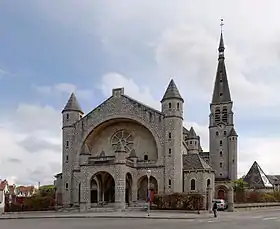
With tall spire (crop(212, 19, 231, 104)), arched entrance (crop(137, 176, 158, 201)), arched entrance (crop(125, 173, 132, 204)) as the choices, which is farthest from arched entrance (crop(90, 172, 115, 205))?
tall spire (crop(212, 19, 231, 104))

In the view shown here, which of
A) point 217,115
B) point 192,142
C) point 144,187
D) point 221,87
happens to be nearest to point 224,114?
point 217,115

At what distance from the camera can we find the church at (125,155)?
207 ft

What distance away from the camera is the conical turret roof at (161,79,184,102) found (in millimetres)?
65500

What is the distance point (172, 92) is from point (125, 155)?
11861 millimetres

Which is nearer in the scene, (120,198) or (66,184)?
(120,198)

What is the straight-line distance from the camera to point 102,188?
6769 centimetres

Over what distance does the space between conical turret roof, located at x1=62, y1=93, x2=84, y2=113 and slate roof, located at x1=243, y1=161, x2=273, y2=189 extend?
43329mm

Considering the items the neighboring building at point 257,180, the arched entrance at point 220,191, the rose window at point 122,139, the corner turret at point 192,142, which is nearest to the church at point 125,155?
the rose window at point 122,139

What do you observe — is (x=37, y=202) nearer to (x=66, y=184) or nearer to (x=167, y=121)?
(x=66, y=184)

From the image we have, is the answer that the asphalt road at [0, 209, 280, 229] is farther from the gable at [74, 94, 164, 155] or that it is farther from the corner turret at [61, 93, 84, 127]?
the corner turret at [61, 93, 84, 127]

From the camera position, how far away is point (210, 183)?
67125 millimetres

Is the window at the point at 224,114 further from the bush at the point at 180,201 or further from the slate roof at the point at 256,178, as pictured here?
the bush at the point at 180,201

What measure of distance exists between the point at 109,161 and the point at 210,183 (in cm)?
1576

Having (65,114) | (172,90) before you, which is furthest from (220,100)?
(65,114)
